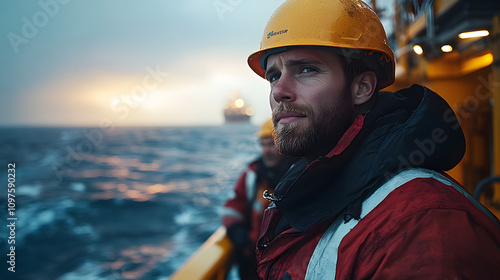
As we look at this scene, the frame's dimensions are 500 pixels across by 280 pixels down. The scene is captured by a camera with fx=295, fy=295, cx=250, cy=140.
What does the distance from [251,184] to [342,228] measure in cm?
286

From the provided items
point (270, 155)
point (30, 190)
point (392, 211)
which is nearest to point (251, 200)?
point (270, 155)

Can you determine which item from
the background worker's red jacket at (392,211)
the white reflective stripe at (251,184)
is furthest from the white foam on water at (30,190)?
the background worker's red jacket at (392,211)

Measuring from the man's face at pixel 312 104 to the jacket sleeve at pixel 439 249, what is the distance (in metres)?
0.52

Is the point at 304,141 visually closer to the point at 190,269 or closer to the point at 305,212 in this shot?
the point at 305,212

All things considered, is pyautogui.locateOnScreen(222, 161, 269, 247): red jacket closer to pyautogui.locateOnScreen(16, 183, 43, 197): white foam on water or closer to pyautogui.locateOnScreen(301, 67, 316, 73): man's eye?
pyautogui.locateOnScreen(301, 67, 316, 73): man's eye

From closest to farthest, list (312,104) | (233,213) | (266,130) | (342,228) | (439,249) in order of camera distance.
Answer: (439,249)
(342,228)
(312,104)
(233,213)
(266,130)

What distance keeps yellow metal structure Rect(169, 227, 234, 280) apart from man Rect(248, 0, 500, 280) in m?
1.73

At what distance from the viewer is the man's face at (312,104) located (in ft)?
3.96

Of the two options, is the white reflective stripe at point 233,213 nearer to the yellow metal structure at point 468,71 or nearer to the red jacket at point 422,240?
the red jacket at point 422,240

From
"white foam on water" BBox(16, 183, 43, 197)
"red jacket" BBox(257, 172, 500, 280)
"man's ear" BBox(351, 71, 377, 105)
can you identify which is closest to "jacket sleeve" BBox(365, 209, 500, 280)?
"red jacket" BBox(257, 172, 500, 280)

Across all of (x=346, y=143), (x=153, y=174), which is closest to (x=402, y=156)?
(x=346, y=143)

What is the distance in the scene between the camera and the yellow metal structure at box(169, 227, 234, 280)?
2.76 m

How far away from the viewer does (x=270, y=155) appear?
3783 mm

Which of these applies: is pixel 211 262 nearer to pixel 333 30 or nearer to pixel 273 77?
pixel 273 77
